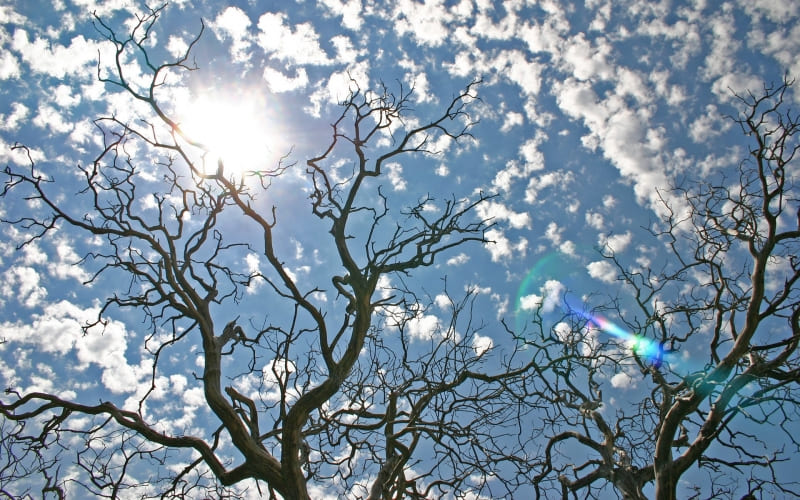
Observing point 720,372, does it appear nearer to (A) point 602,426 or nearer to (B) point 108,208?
(A) point 602,426

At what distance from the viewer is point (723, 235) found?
24.7 feet

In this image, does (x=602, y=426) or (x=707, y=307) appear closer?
(x=602, y=426)

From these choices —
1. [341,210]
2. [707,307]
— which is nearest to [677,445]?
[707,307]

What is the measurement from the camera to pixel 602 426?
22.2 ft

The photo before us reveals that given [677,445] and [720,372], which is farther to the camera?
[677,445]

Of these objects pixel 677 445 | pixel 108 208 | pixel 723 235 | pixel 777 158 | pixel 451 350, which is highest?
pixel 108 208

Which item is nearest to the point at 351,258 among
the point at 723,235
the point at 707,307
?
the point at 707,307

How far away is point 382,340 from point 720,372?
14.9 feet

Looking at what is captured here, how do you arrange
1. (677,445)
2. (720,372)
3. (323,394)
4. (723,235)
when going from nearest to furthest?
(323,394), (720,372), (677,445), (723,235)

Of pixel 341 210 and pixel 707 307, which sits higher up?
pixel 341 210

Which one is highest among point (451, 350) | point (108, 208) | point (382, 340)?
point (108, 208)

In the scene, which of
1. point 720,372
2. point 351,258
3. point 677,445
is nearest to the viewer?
point 351,258

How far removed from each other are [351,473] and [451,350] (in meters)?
2.81

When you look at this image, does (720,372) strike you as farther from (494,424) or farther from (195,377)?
(195,377)
